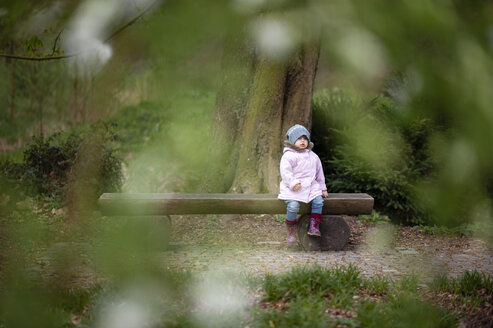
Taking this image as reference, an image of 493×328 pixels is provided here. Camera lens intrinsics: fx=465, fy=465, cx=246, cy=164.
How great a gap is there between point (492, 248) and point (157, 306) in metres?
4.32

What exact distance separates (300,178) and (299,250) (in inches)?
31.4

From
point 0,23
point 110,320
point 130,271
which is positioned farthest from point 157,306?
point 0,23

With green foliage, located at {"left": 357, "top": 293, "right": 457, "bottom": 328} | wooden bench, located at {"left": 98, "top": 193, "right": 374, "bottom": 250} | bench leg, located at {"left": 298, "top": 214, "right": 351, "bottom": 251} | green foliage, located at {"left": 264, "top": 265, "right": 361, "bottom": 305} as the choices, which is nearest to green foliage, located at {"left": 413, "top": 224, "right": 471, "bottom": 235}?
wooden bench, located at {"left": 98, "top": 193, "right": 374, "bottom": 250}

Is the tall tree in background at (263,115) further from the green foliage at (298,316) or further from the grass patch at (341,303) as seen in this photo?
the green foliage at (298,316)

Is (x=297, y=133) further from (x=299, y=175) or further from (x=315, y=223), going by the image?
(x=315, y=223)

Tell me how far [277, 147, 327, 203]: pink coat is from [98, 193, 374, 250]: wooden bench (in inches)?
5.4

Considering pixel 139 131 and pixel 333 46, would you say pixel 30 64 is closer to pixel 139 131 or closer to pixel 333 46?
pixel 139 131

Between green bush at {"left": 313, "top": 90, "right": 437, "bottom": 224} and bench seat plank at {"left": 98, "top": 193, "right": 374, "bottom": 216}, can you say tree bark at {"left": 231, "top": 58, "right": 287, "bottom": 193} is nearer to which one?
green bush at {"left": 313, "top": 90, "right": 437, "bottom": 224}

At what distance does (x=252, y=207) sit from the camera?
16.0ft

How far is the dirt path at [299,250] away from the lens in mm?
4309

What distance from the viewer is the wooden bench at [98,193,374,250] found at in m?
4.77

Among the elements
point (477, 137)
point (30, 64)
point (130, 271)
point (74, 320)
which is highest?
point (30, 64)

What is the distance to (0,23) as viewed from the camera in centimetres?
111

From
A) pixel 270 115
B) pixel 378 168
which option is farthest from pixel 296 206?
pixel 378 168
